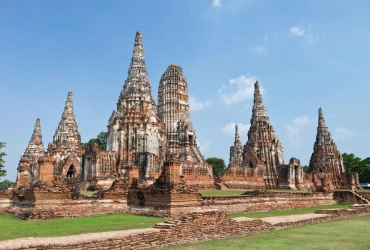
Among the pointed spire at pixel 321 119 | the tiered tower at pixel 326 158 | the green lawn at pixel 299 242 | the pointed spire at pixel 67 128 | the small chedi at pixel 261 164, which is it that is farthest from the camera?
the pointed spire at pixel 321 119

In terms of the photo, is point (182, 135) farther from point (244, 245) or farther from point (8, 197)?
point (244, 245)

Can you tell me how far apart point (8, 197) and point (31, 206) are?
5264mm

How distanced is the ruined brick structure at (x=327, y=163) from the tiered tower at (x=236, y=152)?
469 inches

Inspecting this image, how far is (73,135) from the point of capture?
47.7 meters

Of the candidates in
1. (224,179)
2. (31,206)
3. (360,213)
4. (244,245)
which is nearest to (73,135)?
(224,179)

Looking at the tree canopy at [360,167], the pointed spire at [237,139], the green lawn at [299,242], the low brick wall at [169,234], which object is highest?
the pointed spire at [237,139]

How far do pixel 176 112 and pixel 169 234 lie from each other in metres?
40.6

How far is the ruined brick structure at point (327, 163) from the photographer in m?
50.6

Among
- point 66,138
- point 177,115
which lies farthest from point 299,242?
point 66,138

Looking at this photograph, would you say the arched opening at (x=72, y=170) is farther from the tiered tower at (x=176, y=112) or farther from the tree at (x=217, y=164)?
the tree at (x=217, y=164)

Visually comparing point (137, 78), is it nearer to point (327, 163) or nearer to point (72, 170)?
point (72, 170)

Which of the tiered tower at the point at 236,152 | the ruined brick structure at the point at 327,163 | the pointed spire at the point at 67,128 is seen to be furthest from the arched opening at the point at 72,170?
the ruined brick structure at the point at 327,163

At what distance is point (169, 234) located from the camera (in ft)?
30.0

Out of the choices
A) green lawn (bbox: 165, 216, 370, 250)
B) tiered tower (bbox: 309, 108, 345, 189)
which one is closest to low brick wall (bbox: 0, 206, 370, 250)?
green lawn (bbox: 165, 216, 370, 250)
